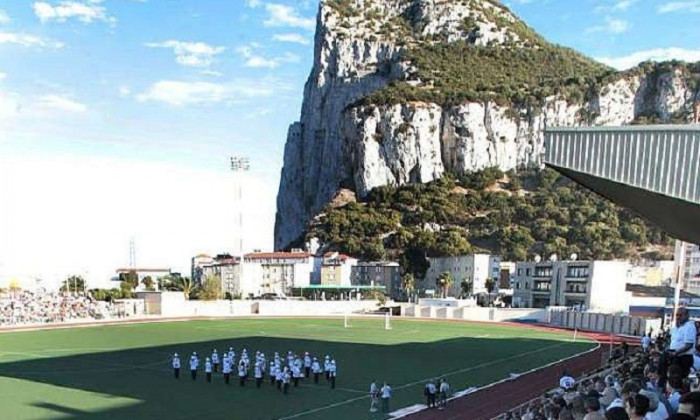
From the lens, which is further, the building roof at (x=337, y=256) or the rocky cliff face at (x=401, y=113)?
the rocky cliff face at (x=401, y=113)

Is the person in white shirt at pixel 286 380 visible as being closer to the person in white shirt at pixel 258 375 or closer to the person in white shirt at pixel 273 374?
the person in white shirt at pixel 273 374

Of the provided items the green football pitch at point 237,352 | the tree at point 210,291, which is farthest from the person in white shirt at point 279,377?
the tree at point 210,291

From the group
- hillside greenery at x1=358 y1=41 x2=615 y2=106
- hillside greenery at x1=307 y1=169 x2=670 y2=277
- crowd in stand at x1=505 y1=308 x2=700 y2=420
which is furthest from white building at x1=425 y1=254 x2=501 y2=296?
crowd in stand at x1=505 y1=308 x2=700 y2=420

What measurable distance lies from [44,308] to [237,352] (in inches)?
1213

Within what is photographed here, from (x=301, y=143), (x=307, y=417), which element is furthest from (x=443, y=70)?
(x=307, y=417)

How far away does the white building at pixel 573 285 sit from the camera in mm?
70000

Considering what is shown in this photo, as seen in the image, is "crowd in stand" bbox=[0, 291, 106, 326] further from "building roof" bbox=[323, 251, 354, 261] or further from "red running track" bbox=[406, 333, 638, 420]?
"building roof" bbox=[323, 251, 354, 261]

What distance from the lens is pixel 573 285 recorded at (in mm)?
73500

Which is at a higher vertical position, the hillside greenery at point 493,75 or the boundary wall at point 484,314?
the hillside greenery at point 493,75

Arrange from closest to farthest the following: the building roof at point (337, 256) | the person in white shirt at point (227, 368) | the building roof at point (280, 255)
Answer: the person in white shirt at point (227, 368) → the building roof at point (337, 256) → the building roof at point (280, 255)

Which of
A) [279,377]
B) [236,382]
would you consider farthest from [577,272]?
[279,377]

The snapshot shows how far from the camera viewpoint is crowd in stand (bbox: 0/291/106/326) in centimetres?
5503

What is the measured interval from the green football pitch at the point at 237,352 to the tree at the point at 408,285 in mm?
38384

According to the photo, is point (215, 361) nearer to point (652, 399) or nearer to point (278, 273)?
point (652, 399)
